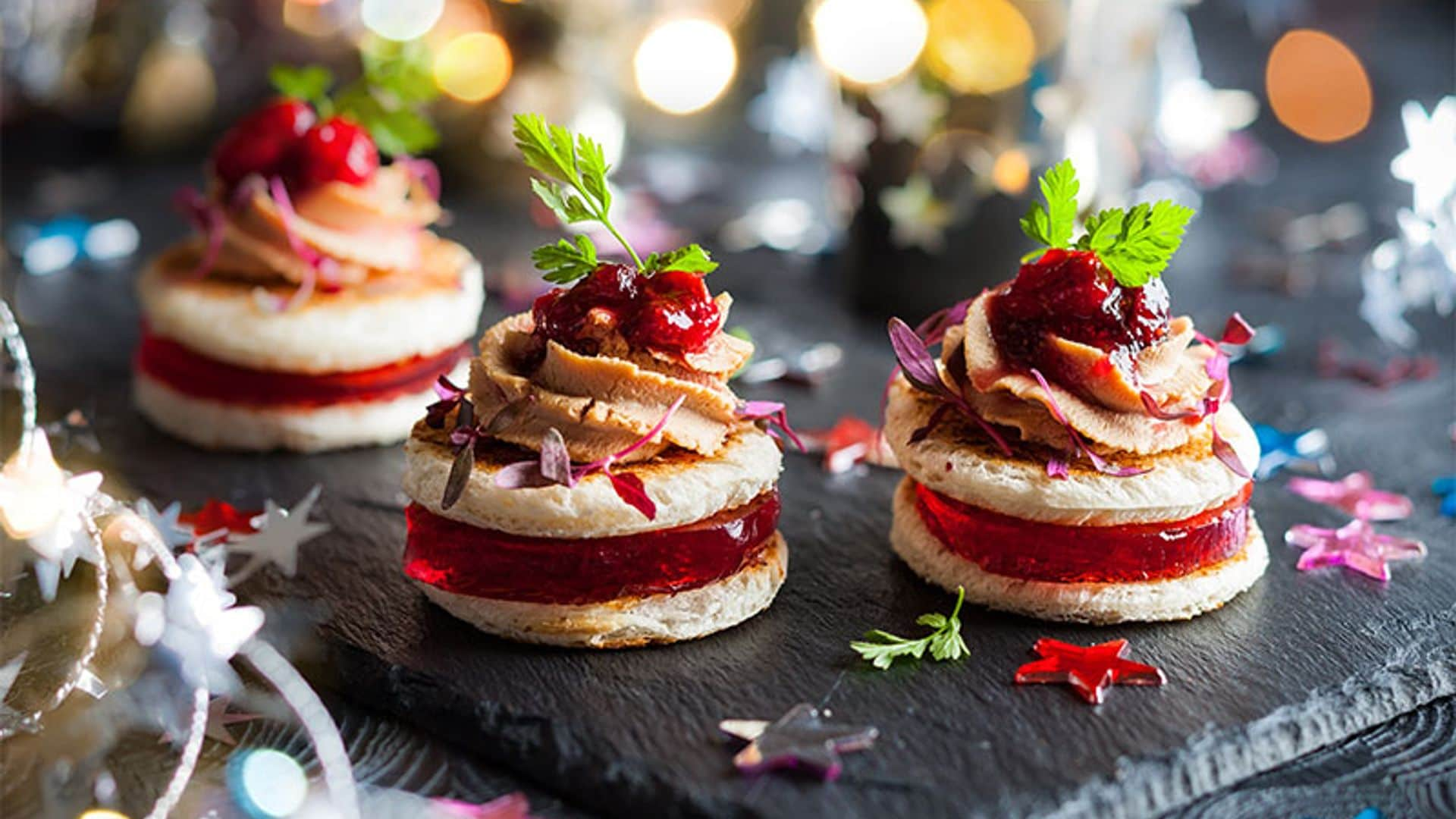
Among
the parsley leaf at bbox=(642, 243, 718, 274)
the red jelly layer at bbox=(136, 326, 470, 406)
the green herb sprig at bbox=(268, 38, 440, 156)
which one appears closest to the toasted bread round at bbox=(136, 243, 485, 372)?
the red jelly layer at bbox=(136, 326, 470, 406)

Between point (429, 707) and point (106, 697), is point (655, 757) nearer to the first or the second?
point (429, 707)

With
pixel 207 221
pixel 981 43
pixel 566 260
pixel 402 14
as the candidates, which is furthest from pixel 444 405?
pixel 402 14

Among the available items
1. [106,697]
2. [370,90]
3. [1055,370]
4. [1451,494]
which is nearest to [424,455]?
[106,697]

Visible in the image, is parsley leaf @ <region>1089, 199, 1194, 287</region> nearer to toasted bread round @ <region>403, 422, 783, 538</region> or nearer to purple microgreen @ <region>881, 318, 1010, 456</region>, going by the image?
purple microgreen @ <region>881, 318, 1010, 456</region>

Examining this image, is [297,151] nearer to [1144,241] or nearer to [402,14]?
[1144,241]

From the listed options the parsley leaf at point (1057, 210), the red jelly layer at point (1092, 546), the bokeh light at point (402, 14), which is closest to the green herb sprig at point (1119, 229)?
the parsley leaf at point (1057, 210)

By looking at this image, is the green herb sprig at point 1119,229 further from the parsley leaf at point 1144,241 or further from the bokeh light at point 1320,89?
the bokeh light at point 1320,89
